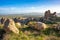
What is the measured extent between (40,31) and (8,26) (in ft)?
16.7

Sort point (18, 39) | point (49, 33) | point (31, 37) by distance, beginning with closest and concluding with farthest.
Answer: point (18, 39)
point (31, 37)
point (49, 33)

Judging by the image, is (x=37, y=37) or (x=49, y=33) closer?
(x=37, y=37)

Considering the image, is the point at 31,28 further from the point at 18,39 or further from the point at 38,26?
the point at 18,39

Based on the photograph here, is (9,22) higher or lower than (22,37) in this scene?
higher

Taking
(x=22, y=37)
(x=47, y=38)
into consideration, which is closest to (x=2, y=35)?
(x=22, y=37)

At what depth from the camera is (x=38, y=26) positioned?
870 inches

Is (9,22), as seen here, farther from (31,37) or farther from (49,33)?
(49,33)

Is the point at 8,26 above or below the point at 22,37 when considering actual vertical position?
above

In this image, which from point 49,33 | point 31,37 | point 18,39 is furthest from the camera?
point 49,33

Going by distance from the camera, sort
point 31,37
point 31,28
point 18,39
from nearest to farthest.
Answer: point 18,39 < point 31,37 < point 31,28

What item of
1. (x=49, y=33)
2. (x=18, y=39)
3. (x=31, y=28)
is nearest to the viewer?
(x=18, y=39)

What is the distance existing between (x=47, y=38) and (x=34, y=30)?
3.80m

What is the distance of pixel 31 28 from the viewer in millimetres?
22969

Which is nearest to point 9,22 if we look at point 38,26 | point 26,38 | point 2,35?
point 2,35
